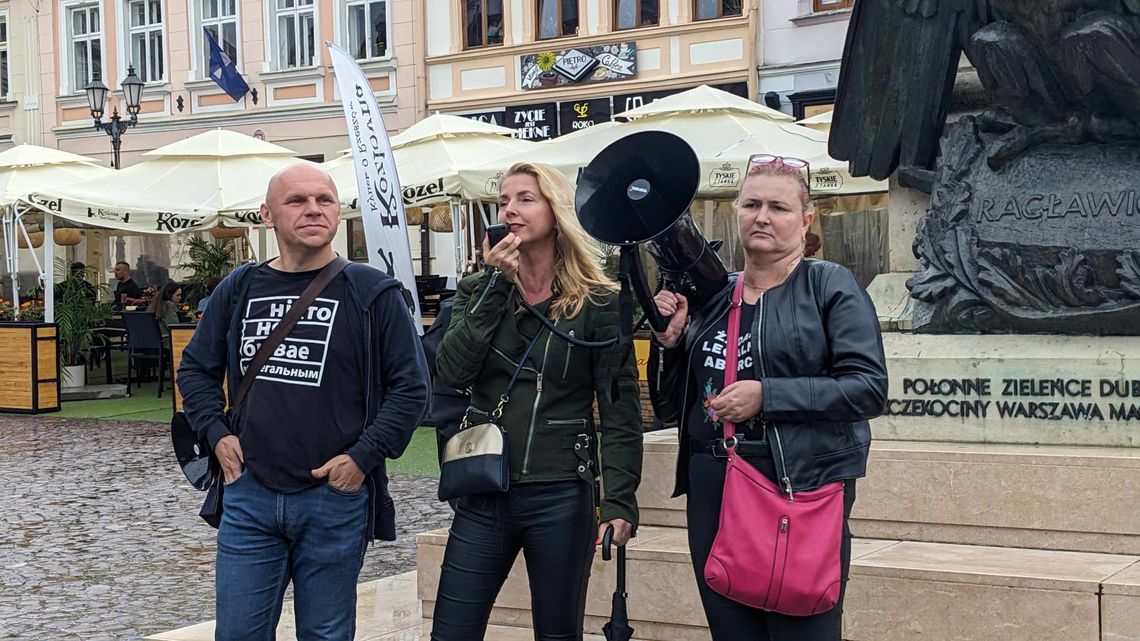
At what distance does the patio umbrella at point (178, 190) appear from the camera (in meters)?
15.8

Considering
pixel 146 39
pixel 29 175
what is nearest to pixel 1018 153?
pixel 29 175

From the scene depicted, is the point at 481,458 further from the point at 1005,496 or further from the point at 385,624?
the point at 385,624

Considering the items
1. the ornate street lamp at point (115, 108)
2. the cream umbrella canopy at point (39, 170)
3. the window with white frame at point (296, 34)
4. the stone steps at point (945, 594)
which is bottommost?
the stone steps at point (945, 594)

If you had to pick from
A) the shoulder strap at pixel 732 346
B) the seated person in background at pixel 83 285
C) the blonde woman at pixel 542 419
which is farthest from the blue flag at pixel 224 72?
the shoulder strap at pixel 732 346

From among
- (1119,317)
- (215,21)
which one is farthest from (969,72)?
(215,21)

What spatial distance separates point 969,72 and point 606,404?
305 centimetres

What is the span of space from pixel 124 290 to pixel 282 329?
717 inches

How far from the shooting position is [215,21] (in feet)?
91.6

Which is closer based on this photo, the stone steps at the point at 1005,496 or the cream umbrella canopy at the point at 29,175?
the stone steps at the point at 1005,496

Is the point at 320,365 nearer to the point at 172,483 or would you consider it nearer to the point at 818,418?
the point at 818,418

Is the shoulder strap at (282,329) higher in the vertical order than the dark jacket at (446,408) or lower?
higher

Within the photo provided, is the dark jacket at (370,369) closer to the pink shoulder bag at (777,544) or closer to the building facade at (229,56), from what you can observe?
the pink shoulder bag at (777,544)

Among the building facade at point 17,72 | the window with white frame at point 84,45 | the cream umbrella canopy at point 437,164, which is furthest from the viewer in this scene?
the building facade at point 17,72

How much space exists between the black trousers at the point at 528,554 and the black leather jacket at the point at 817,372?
1.68 ft
